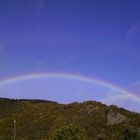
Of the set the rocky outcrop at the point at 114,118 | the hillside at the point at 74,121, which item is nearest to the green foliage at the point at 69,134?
the hillside at the point at 74,121

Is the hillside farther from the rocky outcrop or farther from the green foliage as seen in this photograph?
the green foliage

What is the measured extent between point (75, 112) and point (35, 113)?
15369 millimetres

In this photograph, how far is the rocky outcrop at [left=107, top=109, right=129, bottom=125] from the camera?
9869 cm

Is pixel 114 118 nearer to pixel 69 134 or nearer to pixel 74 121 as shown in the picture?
pixel 74 121

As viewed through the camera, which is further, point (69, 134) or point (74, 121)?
point (74, 121)

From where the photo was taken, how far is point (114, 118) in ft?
333

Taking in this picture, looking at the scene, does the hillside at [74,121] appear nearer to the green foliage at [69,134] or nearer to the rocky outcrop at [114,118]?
the rocky outcrop at [114,118]

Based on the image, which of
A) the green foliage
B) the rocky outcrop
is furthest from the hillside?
the green foliage

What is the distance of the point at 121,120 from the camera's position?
98938 millimetres

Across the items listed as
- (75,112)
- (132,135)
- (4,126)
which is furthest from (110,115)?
(132,135)

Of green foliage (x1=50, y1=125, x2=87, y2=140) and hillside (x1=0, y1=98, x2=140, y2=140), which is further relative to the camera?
hillside (x1=0, y1=98, x2=140, y2=140)

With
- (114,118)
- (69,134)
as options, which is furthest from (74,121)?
Answer: (69,134)

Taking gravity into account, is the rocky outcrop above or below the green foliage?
above

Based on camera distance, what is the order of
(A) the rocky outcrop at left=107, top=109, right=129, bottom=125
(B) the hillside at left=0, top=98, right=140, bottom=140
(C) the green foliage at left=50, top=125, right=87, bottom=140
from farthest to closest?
(A) the rocky outcrop at left=107, top=109, right=129, bottom=125, (B) the hillside at left=0, top=98, right=140, bottom=140, (C) the green foliage at left=50, top=125, right=87, bottom=140
